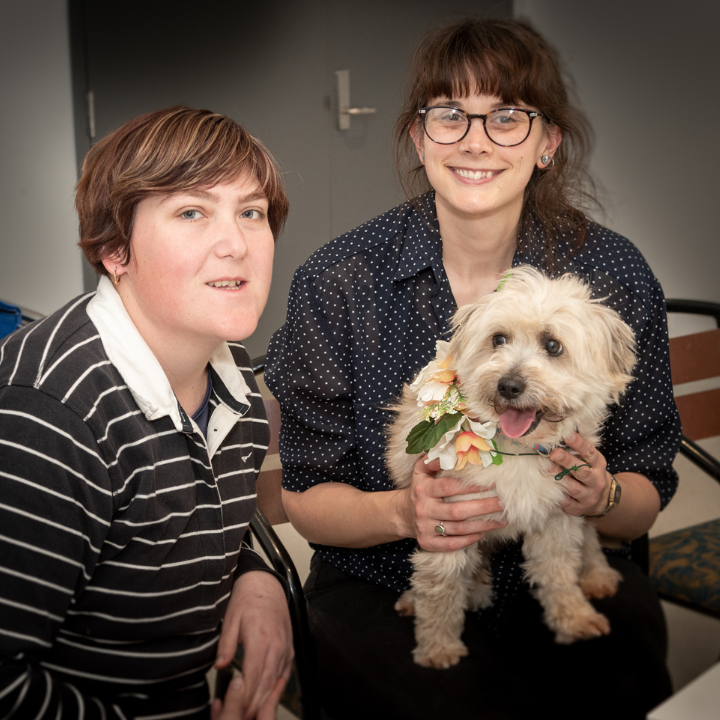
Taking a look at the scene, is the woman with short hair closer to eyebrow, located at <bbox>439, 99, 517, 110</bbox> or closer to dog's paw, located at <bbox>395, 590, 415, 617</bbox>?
dog's paw, located at <bbox>395, 590, 415, 617</bbox>

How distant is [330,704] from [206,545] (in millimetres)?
300

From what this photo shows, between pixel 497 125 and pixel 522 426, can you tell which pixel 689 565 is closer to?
pixel 522 426

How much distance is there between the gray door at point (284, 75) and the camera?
5.83 feet

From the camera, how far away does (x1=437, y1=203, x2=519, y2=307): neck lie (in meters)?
1.16

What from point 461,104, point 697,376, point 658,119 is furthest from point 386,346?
point 658,119

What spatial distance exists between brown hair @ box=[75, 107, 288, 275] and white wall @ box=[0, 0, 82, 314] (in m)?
0.59

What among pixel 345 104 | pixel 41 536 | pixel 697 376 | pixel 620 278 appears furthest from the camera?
pixel 345 104

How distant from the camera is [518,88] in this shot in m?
1.06

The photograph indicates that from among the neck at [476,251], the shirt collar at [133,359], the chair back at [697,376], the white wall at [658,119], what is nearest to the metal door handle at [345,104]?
the white wall at [658,119]

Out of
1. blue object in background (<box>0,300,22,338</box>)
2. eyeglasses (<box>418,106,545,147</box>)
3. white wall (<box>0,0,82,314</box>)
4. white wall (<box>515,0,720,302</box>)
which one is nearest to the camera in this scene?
eyeglasses (<box>418,106,545,147</box>)

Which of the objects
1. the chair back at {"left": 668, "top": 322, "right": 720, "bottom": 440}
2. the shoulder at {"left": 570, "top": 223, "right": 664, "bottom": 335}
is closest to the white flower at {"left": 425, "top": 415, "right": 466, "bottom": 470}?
the shoulder at {"left": 570, "top": 223, "right": 664, "bottom": 335}

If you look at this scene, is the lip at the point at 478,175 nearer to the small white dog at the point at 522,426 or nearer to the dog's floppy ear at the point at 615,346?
the small white dog at the point at 522,426

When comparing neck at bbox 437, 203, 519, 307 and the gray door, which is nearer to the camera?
neck at bbox 437, 203, 519, 307

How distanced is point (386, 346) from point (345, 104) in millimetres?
1139
